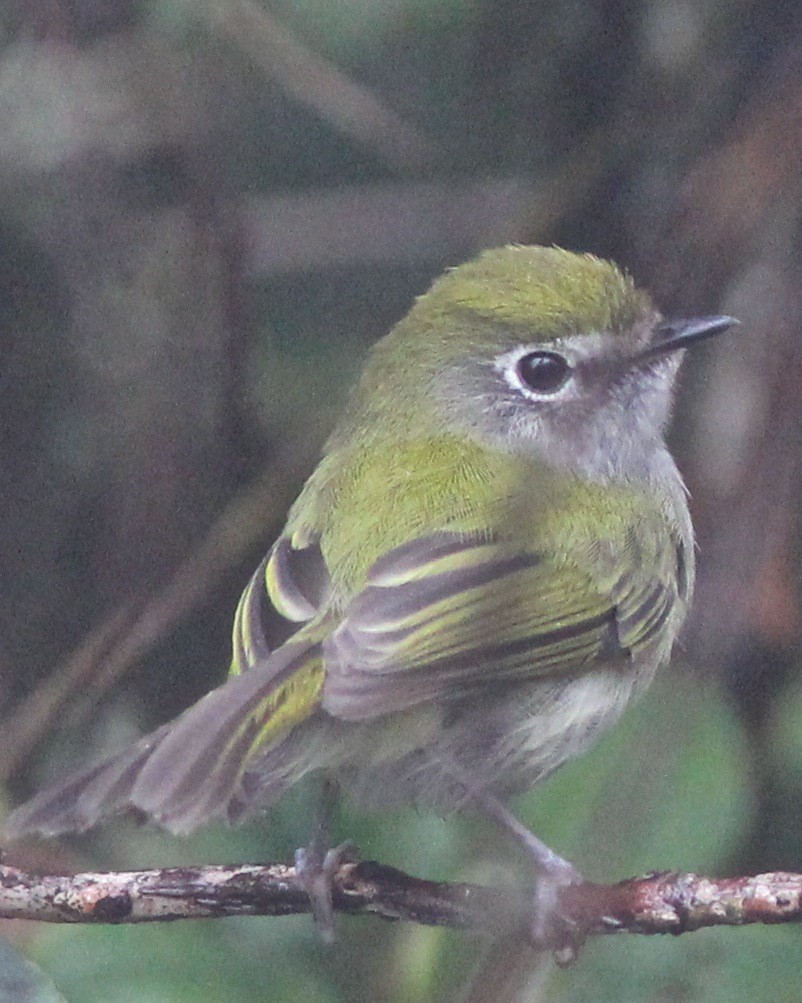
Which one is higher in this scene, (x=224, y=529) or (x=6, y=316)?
(x=6, y=316)

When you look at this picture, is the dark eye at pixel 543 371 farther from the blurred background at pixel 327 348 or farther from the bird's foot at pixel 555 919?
the bird's foot at pixel 555 919

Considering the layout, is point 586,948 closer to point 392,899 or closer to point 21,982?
point 392,899

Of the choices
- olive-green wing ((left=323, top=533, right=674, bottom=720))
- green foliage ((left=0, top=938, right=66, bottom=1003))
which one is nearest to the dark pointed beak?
olive-green wing ((left=323, top=533, right=674, bottom=720))

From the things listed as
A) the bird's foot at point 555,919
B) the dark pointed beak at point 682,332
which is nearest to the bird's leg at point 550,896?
the bird's foot at point 555,919

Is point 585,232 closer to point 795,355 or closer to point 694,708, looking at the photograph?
point 795,355

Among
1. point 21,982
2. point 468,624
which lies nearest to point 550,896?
point 468,624

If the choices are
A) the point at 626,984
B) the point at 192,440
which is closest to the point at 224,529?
the point at 192,440
